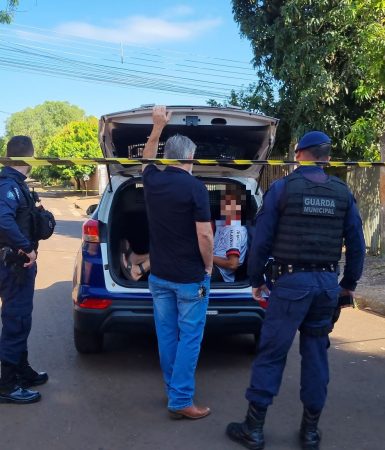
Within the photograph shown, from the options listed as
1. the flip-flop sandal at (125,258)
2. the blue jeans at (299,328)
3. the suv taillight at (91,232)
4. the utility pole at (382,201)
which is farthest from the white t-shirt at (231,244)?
the utility pole at (382,201)

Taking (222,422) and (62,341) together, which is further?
(62,341)

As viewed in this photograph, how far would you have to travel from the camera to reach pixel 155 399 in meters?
4.07

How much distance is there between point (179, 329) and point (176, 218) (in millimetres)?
798

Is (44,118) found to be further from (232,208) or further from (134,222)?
(232,208)

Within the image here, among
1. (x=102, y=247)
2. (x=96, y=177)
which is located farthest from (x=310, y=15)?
(x=96, y=177)

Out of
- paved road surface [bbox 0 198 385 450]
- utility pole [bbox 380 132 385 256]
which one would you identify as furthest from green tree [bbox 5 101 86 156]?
paved road surface [bbox 0 198 385 450]

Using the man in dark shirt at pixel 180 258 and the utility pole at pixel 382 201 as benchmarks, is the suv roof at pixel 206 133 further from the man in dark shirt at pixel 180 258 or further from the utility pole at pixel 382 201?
the utility pole at pixel 382 201

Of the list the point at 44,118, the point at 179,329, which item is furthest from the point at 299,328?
the point at 44,118

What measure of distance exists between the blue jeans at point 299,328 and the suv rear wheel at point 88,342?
193cm

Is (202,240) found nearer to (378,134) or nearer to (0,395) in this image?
(0,395)

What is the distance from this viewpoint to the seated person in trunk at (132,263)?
491cm

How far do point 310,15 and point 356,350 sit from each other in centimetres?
789

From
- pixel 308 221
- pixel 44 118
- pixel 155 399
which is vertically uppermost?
pixel 44 118

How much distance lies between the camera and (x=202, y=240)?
3623 mm
